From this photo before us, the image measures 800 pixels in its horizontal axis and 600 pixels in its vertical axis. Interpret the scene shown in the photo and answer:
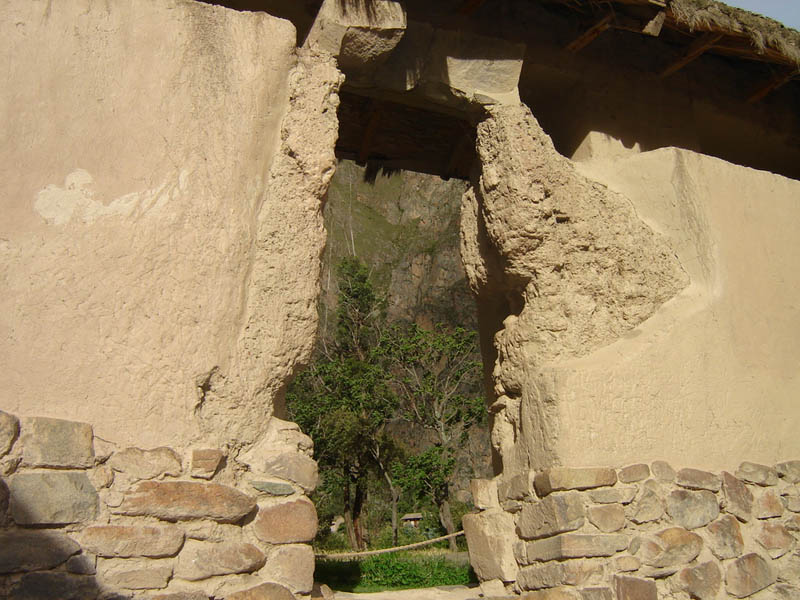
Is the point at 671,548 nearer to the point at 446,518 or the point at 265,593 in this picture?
the point at 265,593

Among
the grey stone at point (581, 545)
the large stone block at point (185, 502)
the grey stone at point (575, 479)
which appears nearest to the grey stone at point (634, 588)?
the grey stone at point (581, 545)

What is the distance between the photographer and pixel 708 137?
190 inches

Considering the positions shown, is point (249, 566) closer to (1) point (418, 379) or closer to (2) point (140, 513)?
(2) point (140, 513)

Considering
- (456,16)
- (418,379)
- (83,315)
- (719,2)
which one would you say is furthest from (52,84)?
(418,379)

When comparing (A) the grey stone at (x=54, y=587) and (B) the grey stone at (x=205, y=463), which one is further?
(B) the grey stone at (x=205, y=463)

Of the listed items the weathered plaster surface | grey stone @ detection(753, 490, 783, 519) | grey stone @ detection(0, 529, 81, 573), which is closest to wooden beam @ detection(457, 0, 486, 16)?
the weathered plaster surface

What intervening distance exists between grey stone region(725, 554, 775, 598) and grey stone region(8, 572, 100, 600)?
259cm

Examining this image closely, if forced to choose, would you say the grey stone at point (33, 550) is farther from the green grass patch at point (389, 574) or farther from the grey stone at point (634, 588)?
the green grass patch at point (389, 574)

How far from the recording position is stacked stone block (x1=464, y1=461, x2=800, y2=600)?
10.4ft

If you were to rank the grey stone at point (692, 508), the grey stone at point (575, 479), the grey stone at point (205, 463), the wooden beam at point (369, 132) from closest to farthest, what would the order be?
the grey stone at point (205, 463)
the grey stone at point (575, 479)
the grey stone at point (692, 508)
the wooden beam at point (369, 132)

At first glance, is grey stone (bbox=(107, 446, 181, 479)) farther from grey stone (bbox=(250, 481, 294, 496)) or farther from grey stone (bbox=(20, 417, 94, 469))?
grey stone (bbox=(250, 481, 294, 496))

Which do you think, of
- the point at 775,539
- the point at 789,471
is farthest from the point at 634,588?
the point at 789,471

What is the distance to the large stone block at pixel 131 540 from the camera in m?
2.41

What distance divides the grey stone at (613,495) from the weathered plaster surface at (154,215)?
53.8 inches
